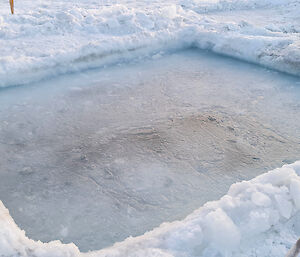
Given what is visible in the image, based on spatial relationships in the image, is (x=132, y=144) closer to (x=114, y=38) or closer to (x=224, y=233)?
(x=224, y=233)

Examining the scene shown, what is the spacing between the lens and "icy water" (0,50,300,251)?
2770mm

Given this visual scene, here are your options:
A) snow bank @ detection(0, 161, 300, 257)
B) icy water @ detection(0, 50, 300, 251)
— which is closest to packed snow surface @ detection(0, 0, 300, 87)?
icy water @ detection(0, 50, 300, 251)

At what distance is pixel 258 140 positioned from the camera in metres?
3.72

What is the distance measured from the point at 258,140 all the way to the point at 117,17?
14.6 feet

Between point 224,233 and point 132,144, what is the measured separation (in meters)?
1.77

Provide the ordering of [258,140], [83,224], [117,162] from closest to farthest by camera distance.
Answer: [83,224], [117,162], [258,140]

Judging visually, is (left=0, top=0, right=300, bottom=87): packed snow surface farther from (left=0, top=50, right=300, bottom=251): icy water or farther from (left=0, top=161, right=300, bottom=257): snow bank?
(left=0, top=161, right=300, bottom=257): snow bank

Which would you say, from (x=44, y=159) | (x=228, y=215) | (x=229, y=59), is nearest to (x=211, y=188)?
(x=228, y=215)

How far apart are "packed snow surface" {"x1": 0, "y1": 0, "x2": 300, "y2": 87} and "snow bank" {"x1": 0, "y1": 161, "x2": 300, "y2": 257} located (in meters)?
3.42

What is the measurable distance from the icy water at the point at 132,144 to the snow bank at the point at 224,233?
382mm

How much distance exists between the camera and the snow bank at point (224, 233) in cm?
208

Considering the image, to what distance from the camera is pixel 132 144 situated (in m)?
3.66

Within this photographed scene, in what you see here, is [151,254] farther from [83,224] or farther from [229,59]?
[229,59]

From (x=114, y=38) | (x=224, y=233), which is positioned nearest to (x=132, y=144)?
(x=224, y=233)
